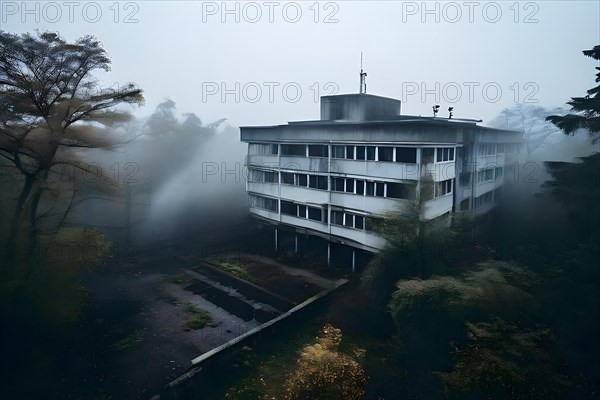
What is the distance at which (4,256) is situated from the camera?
14.6 meters

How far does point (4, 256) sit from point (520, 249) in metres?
28.4

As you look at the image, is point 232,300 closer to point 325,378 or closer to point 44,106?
point 325,378

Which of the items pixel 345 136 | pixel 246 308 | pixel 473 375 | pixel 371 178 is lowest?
pixel 246 308

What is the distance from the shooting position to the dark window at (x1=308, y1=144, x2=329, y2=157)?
25528 mm

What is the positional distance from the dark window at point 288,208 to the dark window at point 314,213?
174 cm

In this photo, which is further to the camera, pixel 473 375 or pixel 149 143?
pixel 149 143

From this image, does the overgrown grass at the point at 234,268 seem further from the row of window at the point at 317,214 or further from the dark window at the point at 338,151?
the dark window at the point at 338,151

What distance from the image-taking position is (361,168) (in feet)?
75.9

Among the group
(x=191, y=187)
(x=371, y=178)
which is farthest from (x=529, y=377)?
(x=191, y=187)

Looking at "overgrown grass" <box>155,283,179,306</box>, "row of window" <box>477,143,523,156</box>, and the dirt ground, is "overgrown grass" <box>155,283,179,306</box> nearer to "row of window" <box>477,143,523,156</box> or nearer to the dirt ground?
the dirt ground

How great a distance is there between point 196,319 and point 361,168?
1331cm

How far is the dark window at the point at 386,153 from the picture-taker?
21594 millimetres

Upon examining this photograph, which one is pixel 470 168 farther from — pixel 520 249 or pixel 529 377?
pixel 529 377

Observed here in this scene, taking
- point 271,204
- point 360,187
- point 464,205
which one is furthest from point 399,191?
point 271,204
